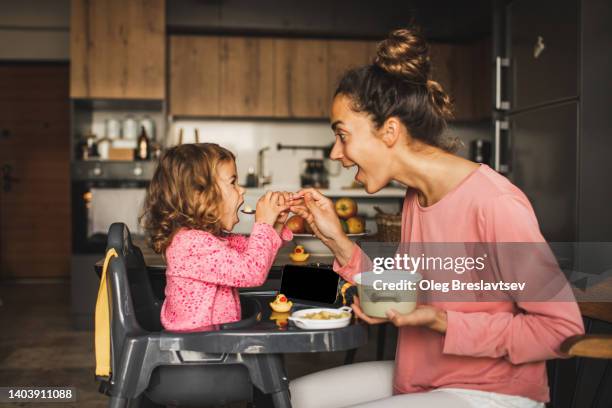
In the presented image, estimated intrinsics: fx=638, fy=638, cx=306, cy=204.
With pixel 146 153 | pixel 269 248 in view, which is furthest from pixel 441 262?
pixel 146 153

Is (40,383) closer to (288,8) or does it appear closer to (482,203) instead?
(482,203)

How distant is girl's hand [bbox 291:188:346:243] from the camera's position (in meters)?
1.59

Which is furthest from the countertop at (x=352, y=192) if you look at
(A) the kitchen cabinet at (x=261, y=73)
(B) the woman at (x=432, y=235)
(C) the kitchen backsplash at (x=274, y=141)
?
(B) the woman at (x=432, y=235)

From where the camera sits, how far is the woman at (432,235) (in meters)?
1.09

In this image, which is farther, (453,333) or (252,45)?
(252,45)

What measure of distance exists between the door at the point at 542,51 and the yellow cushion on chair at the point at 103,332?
2688 mm

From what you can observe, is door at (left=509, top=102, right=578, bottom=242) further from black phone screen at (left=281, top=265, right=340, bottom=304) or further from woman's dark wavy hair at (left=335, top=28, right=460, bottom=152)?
woman's dark wavy hair at (left=335, top=28, right=460, bottom=152)

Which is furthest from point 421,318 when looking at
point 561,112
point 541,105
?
point 541,105

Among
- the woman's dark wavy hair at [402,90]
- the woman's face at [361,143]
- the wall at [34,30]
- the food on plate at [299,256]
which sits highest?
the wall at [34,30]

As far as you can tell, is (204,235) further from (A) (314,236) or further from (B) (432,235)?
(A) (314,236)

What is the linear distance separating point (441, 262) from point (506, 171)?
2879mm

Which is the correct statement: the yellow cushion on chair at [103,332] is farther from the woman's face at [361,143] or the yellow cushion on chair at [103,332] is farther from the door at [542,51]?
the door at [542,51]

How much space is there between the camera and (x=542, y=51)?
11.6 ft

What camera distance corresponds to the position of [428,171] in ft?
4.27
